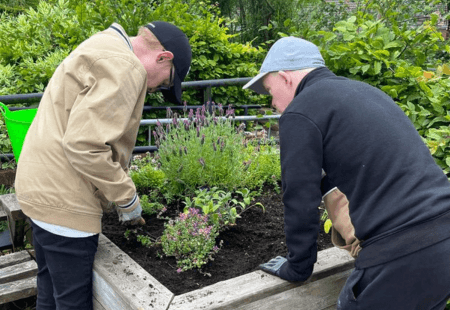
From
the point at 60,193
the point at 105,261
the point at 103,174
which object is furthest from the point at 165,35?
the point at 105,261

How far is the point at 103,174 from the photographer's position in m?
2.05

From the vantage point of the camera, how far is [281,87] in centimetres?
202

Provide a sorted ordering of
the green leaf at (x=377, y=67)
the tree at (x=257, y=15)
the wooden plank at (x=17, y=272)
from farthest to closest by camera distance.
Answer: the tree at (x=257, y=15)
the green leaf at (x=377, y=67)
the wooden plank at (x=17, y=272)

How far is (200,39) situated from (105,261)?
15.7 feet

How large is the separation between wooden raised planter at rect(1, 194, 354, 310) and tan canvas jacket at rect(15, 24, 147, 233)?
275mm

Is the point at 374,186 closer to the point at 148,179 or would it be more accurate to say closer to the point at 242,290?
the point at 242,290

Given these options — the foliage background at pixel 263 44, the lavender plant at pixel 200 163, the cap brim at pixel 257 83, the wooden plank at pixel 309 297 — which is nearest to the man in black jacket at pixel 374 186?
the cap brim at pixel 257 83

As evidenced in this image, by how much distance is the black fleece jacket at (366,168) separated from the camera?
5.48 ft

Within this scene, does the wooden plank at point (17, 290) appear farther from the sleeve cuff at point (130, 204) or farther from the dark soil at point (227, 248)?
the sleeve cuff at point (130, 204)

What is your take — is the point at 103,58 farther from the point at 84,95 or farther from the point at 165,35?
the point at 165,35

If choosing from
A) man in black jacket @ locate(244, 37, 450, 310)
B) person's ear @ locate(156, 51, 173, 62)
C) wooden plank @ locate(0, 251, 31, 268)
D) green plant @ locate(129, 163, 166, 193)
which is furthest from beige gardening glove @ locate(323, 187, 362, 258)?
wooden plank @ locate(0, 251, 31, 268)

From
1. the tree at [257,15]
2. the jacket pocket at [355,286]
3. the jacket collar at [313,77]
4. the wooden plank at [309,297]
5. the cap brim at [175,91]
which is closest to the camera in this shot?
the jacket pocket at [355,286]

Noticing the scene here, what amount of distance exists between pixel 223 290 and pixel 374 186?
0.87m

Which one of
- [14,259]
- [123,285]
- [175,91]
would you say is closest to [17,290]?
[14,259]
